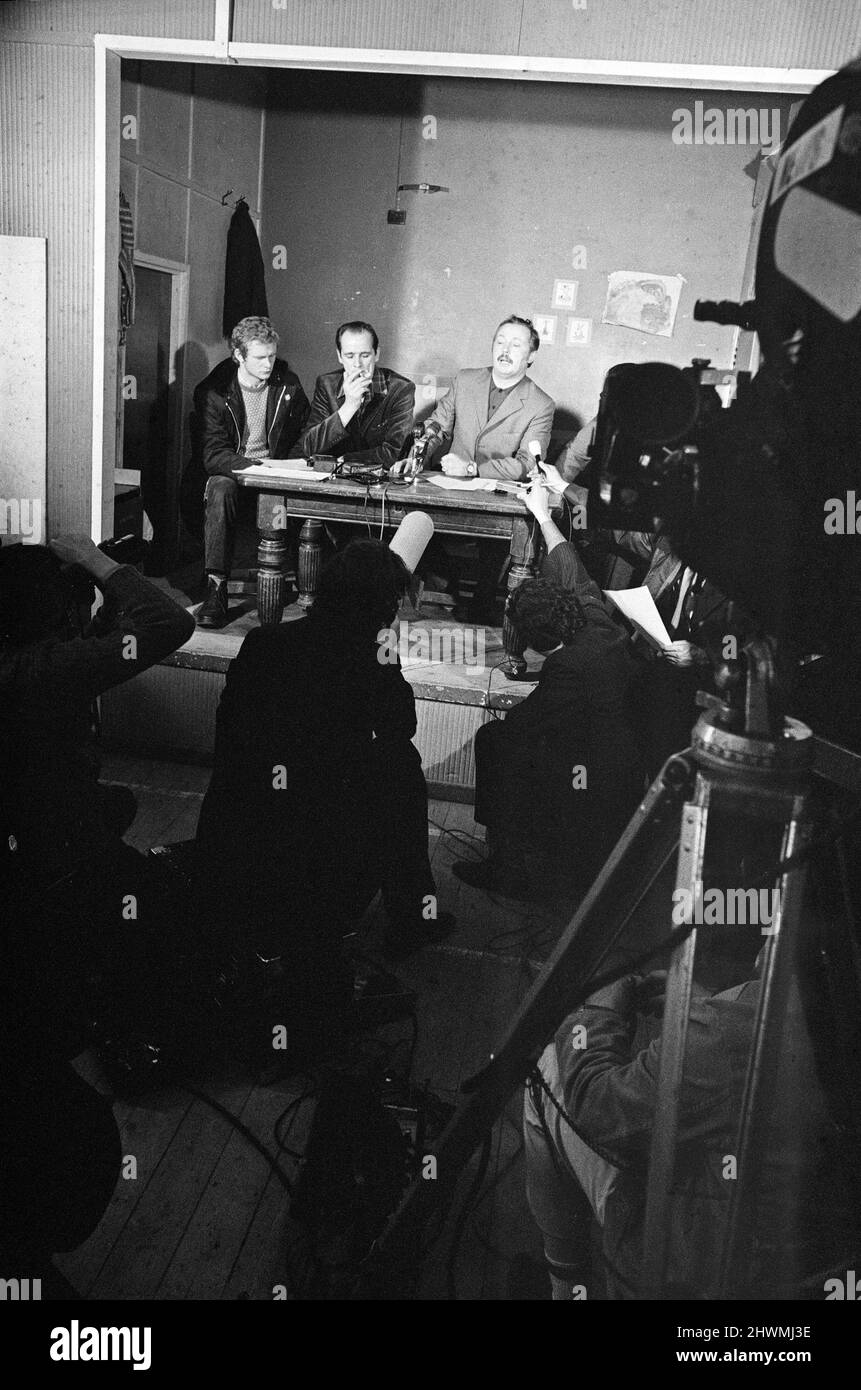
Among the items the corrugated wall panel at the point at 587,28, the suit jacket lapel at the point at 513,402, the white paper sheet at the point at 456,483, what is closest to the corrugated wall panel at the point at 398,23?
the corrugated wall panel at the point at 587,28

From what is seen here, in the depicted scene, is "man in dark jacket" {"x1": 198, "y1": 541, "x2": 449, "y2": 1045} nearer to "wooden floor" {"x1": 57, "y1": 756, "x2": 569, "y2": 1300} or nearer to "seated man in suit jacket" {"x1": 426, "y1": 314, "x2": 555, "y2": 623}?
"wooden floor" {"x1": 57, "y1": 756, "x2": 569, "y2": 1300}

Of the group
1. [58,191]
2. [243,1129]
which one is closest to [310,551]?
[58,191]

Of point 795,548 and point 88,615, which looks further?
point 88,615

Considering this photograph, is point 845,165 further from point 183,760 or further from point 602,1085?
point 183,760

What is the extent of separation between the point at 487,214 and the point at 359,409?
76.6 inches

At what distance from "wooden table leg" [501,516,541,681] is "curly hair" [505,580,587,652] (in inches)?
32.3

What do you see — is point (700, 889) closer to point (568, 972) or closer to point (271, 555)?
point (568, 972)

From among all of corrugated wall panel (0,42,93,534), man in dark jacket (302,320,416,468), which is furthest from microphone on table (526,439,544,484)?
corrugated wall panel (0,42,93,534)

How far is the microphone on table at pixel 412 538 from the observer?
2.79 metres

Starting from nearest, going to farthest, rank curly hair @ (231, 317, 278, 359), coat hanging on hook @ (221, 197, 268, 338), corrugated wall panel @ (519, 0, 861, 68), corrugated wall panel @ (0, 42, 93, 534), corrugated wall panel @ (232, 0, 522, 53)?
corrugated wall panel @ (519, 0, 861, 68) < corrugated wall panel @ (232, 0, 522, 53) < corrugated wall panel @ (0, 42, 93, 534) < curly hair @ (231, 317, 278, 359) < coat hanging on hook @ (221, 197, 268, 338)

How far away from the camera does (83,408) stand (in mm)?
3307

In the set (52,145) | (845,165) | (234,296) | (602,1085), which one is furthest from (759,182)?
(602,1085)

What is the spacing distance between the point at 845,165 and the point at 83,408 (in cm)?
297

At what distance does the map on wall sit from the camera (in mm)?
5277
